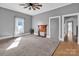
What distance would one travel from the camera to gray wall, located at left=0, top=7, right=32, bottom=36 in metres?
1.46

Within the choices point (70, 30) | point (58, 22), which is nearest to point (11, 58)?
point (58, 22)

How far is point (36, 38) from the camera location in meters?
1.79

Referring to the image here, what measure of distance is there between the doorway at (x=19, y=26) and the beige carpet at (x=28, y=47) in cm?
14

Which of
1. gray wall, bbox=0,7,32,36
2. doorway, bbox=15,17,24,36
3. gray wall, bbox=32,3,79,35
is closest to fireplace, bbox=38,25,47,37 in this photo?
gray wall, bbox=32,3,79,35

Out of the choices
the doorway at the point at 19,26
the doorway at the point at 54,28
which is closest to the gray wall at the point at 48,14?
the doorway at the point at 54,28

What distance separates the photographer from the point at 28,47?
1.60 meters

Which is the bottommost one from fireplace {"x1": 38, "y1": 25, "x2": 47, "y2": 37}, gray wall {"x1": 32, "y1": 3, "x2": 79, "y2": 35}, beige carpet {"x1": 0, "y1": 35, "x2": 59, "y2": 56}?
beige carpet {"x1": 0, "y1": 35, "x2": 59, "y2": 56}

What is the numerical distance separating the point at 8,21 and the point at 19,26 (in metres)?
→ 0.25

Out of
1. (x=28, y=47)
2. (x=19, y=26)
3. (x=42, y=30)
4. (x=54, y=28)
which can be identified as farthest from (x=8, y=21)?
(x=54, y=28)

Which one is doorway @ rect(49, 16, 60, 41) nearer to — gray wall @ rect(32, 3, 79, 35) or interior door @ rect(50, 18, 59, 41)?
interior door @ rect(50, 18, 59, 41)

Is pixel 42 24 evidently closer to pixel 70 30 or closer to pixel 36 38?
pixel 36 38

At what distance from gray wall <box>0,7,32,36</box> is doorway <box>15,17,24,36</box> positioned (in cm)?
6

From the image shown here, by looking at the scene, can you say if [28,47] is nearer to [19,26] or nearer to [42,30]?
[19,26]

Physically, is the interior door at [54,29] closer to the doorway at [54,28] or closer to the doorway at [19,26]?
the doorway at [54,28]
